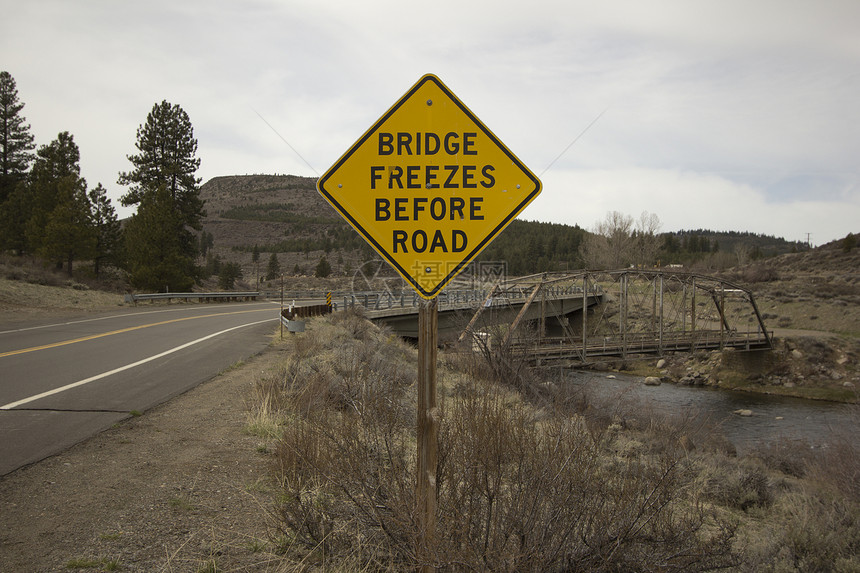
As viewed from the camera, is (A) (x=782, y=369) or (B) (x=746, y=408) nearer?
(B) (x=746, y=408)

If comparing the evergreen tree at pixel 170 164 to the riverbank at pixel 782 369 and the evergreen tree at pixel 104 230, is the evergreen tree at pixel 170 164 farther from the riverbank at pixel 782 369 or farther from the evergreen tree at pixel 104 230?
the riverbank at pixel 782 369

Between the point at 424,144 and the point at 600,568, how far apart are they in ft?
8.53

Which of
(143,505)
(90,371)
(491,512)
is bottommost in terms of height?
(143,505)

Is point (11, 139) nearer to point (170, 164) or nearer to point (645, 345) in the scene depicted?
point (170, 164)

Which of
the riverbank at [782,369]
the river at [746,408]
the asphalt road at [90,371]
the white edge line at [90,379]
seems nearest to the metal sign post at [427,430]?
the asphalt road at [90,371]

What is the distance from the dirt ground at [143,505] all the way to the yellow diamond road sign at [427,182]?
7.00 ft

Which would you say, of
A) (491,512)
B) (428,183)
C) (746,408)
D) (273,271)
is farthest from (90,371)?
(273,271)

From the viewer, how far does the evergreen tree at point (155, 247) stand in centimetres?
3384

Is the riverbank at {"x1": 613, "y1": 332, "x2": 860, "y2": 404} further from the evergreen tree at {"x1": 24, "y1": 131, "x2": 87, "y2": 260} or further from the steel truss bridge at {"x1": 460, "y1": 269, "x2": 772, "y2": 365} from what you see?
the evergreen tree at {"x1": 24, "y1": 131, "x2": 87, "y2": 260}

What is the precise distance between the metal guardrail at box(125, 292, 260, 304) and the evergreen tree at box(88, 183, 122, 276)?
9820 millimetres

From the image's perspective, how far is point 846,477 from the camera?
993 centimetres

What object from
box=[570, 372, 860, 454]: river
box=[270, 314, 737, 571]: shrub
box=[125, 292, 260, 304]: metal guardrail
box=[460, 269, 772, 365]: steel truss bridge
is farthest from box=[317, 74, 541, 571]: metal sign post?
box=[125, 292, 260, 304]: metal guardrail

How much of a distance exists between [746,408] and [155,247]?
36.4m

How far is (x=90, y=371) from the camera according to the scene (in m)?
9.73
